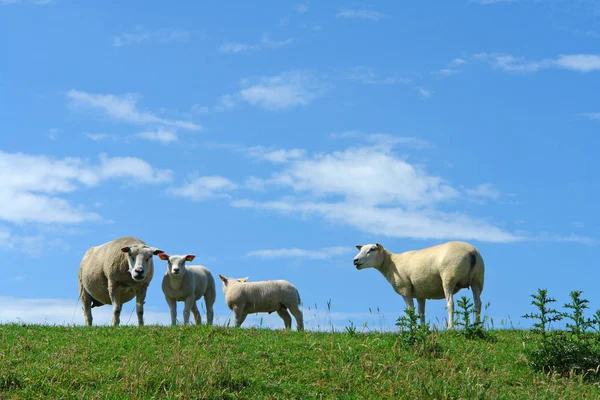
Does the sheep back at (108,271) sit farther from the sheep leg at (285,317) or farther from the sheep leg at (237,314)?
the sheep leg at (285,317)

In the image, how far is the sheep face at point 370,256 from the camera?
866 inches

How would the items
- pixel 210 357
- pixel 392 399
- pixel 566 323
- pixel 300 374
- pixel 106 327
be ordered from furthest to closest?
pixel 106 327
pixel 566 323
pixel 210 357
pixel 300 374
pixel 392 399

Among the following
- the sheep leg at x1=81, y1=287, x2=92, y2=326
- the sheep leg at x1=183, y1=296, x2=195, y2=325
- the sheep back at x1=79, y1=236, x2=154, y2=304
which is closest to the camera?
the sheep leg at x1=183, y1=296, x2=195, y2=325

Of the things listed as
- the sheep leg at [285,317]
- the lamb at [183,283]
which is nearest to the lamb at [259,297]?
the sheep leg at [285,317]

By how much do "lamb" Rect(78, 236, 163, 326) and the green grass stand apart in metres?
4.73

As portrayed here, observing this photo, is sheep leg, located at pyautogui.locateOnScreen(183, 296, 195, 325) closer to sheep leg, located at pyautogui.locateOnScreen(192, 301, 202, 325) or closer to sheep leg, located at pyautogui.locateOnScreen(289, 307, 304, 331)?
sheep leg, located at pyautogui.locateOnScreen(192, 301, 202, 325)

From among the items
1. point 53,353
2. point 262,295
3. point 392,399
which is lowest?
point 392,399

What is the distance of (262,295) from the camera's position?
22.7 meters

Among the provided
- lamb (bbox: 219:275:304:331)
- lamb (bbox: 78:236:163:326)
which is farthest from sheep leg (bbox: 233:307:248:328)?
lamb (bbox: 78:236:163:326)

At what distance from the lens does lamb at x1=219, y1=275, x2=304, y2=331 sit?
22641 mm

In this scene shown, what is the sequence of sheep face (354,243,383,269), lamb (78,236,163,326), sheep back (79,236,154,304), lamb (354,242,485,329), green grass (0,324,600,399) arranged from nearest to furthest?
green grass (0,324,600,399) → lamb (354,242,485,329) → lamb (78,236,163,326) → sheep back (79,236,154,304) → sheep face (354,243,383,269)

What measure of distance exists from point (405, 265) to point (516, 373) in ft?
25.1

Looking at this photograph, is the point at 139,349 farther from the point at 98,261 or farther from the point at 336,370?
the point at 98,261

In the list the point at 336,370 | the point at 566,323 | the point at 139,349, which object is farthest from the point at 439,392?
the point at 139,349
